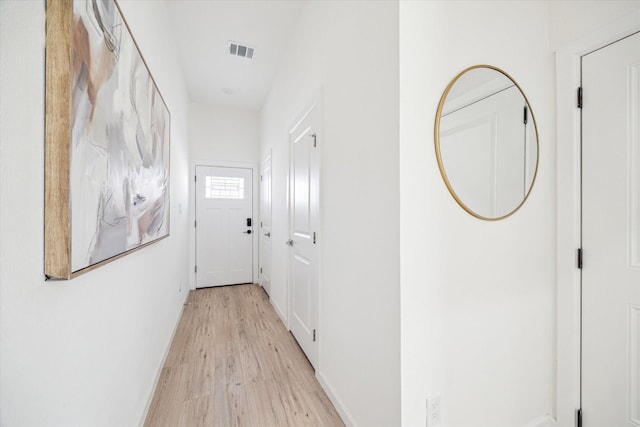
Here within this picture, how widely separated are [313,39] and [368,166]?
1339 millimetres

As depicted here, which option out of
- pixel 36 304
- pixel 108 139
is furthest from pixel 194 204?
pixel 36 304

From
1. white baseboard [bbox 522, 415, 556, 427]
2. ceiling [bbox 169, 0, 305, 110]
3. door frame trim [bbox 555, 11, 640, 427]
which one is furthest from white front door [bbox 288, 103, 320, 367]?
door frame trim [bbox 555, 11, 640, 427]

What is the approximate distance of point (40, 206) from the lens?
0.64 metres

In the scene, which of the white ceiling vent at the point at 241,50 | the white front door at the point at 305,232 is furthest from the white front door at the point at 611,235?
the white ceiling vent at the point at 241,50

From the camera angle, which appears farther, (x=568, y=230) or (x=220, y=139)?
(x=220, y=139)

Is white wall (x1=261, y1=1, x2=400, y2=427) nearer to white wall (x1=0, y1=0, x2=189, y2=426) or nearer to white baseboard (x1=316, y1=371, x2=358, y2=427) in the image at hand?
white baseboard (x1=316, y1=371, x2=358, y2=427)

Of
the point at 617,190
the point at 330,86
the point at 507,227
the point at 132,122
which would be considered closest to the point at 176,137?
the point at 132,122

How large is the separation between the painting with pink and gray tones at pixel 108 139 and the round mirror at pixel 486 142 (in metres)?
1.27

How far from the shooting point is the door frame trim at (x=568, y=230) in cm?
139

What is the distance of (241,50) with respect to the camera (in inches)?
110

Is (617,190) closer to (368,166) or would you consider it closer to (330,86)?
(368,166)

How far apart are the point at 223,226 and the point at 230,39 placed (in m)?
2.65

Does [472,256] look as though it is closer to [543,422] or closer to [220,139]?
[543,422]

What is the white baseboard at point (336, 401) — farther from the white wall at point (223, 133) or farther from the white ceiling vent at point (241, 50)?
the white wall at point (223, 133)
